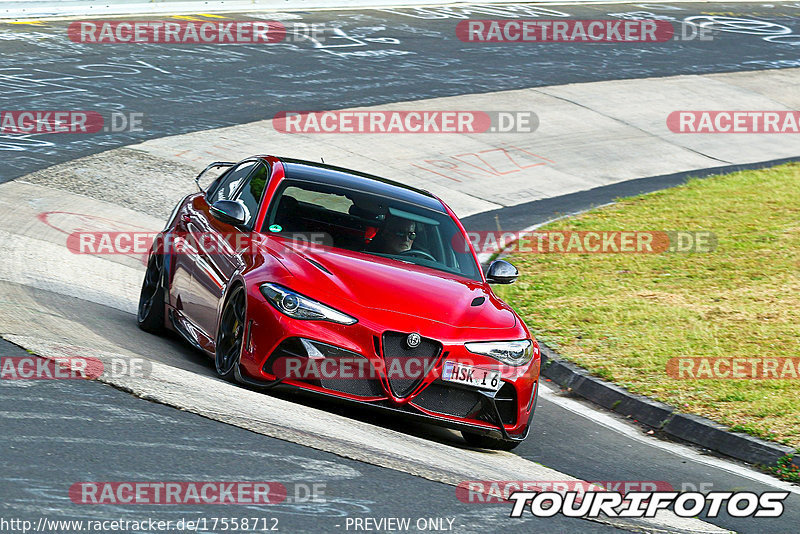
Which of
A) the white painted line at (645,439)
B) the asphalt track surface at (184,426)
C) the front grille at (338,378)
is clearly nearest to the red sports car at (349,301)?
the front grille at (338,378)

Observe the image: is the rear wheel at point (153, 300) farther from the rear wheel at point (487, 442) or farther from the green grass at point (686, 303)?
the green grass at point (686, 303)

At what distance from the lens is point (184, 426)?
5992 millimetres

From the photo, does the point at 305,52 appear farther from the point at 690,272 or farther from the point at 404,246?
the point at 404,246

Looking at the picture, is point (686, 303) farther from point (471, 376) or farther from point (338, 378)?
point (338, 378)

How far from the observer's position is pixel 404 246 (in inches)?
322

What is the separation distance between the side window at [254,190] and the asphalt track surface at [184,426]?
114 centimetres

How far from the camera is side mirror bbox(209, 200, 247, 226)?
792cm

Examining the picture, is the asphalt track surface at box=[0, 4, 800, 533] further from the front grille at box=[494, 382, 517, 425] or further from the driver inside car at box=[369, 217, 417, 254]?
the driver inside car at box=[369, 217, 417, 254]

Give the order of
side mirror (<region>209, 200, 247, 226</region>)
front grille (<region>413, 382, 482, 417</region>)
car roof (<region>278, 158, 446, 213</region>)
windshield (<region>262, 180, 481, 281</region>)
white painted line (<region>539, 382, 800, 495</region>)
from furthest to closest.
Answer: car roof (<region>278, 158, 446, 213</region>) → windshield (<region>262, 180, 481, 281</region>) → side mirror (<region>209, 200, 247, 226</region>) → white painted line (<region>539, 382, 800, 495</region>) → front grille (<region>413, 382, 482, 417</region>)

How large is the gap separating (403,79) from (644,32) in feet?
34.4

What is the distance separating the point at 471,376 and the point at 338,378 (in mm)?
837

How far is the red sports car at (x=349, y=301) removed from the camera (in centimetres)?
676

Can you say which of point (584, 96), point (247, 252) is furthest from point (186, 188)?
point (584, 96)

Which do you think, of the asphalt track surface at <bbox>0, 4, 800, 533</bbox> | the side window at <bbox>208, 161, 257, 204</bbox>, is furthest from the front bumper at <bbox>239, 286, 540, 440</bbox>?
the side window at <bbox>208, 161, 257, 204</bbox>
